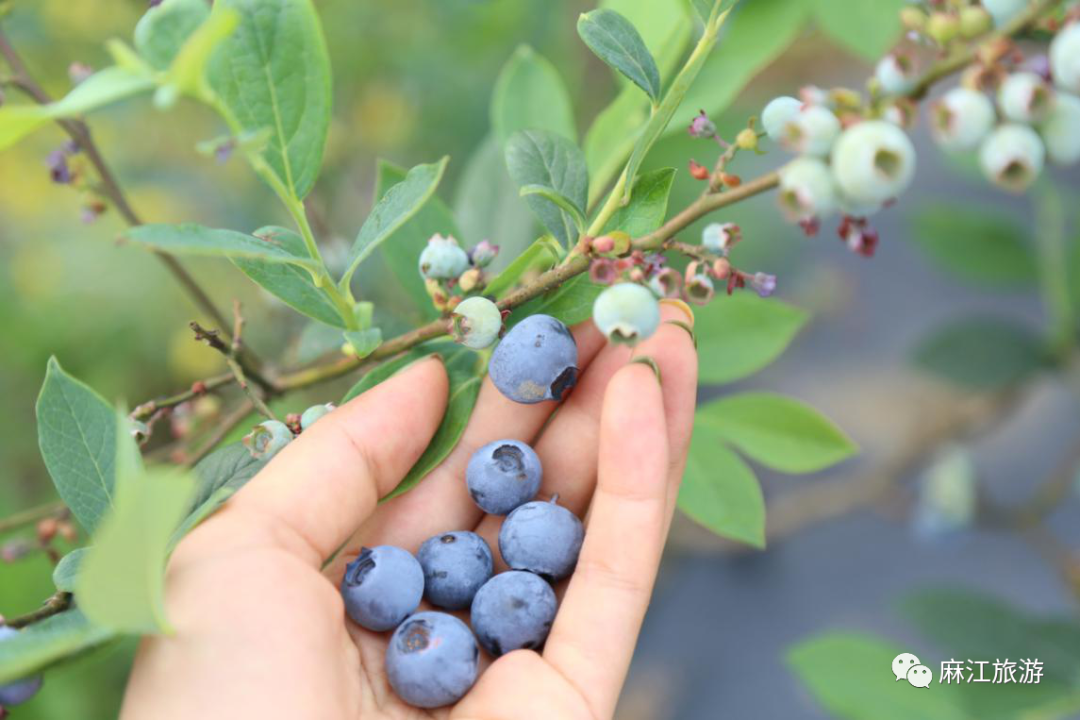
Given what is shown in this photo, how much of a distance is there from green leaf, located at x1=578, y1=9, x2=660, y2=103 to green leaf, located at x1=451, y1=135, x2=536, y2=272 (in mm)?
493

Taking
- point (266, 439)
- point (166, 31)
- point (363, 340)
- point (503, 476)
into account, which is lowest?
point (503, 476)

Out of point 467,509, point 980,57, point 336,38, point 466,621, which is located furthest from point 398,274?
point 336,38

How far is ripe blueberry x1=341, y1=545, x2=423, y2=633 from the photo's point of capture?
95 centimetres

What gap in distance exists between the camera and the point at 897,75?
26.7 inches

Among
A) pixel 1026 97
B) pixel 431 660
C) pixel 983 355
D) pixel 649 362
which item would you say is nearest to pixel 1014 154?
pixel 1026 97

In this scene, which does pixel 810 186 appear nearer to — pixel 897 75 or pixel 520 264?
pixel 897 75

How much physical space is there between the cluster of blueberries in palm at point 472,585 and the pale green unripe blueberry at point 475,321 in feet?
0.63

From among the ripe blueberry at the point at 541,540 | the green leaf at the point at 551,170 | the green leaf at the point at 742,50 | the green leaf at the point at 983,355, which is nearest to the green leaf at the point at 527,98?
the green leaf at the point at 742,50

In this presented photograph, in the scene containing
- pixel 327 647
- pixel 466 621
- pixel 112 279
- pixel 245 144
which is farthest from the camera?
pixel 112 279

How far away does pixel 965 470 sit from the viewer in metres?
2.04

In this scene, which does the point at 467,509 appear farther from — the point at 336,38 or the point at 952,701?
the point at 336,38

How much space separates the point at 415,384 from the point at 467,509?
227 mm

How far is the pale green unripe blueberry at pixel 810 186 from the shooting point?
0.67 metres

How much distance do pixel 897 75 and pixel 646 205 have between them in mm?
260
